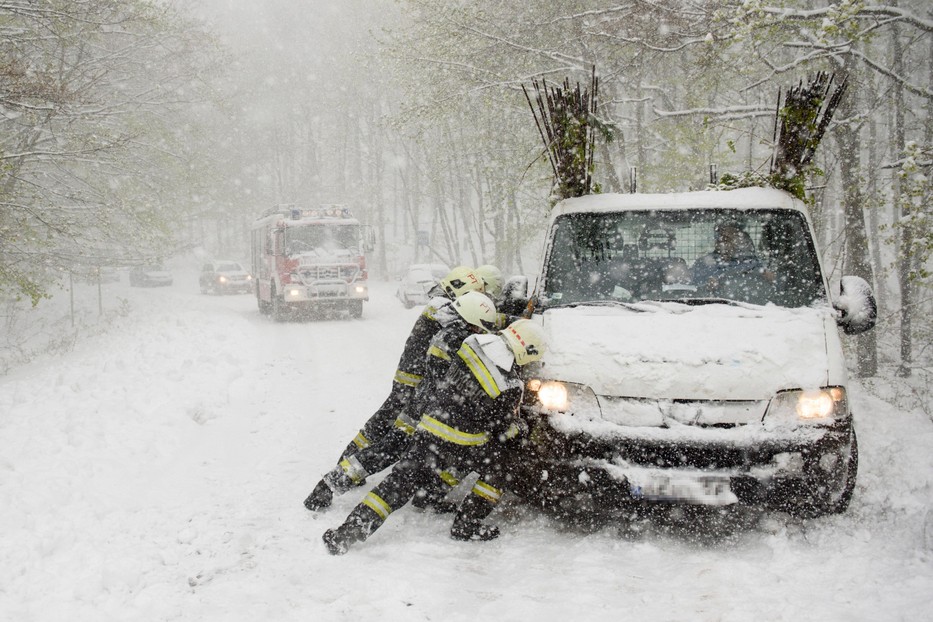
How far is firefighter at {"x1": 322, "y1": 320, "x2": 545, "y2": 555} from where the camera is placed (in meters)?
4.08

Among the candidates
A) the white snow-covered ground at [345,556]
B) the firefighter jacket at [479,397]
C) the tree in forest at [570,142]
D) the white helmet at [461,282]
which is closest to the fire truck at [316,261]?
the white snow-covered ground at [345,556]

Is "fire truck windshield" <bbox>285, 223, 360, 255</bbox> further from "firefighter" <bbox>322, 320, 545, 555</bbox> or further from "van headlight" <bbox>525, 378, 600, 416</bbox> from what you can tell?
"van headlight" <bbox>525, 378, 600, 416</bbox>

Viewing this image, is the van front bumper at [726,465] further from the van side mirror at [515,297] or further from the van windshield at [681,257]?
the van side mirror at [515,297]

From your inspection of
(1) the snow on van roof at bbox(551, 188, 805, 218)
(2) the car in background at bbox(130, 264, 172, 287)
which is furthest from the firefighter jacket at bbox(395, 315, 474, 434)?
(2) the car in background at bbox(130, 264, 172, 287)

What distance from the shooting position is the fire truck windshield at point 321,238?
17.8m

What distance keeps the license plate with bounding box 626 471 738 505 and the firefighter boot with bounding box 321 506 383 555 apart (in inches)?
61.2

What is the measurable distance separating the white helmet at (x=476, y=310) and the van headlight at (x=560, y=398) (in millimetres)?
499

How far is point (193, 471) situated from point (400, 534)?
2.53m

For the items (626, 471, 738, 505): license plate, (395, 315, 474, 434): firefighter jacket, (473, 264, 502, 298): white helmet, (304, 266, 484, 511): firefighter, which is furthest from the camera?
(473, 264, 502, 298): white helmet

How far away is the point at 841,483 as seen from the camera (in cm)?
382

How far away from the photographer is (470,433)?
4.17m

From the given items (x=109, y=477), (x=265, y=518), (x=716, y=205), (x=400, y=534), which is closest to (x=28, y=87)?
(x=109, y=477)

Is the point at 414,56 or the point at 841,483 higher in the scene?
the point at 414,56

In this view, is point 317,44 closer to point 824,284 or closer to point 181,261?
point 181,261
